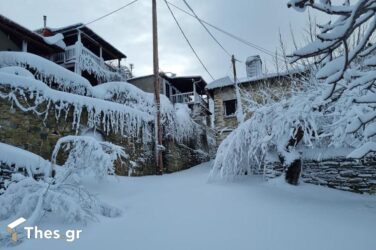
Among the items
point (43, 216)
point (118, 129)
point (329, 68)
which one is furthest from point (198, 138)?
point (329, 68)

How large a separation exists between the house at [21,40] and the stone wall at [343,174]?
12.3 meters

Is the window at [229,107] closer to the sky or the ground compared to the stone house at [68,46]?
closer to the ground

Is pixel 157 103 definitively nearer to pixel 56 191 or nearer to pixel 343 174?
pixel 343 174

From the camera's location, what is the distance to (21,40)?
46.8ft

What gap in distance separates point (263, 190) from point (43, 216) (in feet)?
15.0

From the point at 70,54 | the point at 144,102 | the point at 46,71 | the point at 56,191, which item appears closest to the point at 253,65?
the point at 144,102

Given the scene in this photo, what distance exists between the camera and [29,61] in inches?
435

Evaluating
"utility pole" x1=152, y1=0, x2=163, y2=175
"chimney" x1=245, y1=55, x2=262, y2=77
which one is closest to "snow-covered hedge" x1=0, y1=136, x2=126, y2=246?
"utility pole" x1=152, y1=0, x2=163, y2=175

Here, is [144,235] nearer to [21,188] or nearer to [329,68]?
[21,188]

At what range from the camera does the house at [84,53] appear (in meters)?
15.3

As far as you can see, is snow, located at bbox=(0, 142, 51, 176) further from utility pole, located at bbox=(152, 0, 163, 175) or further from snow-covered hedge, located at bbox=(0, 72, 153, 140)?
utility pole, located at bbox=(152, 0, 163, 175)

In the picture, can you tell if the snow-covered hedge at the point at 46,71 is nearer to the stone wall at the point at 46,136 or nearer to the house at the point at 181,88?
the stone wall at the point at 46,136

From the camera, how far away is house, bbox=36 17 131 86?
50.3ft

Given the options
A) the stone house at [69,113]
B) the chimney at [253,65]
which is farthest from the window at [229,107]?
the chimney at [253,65]
